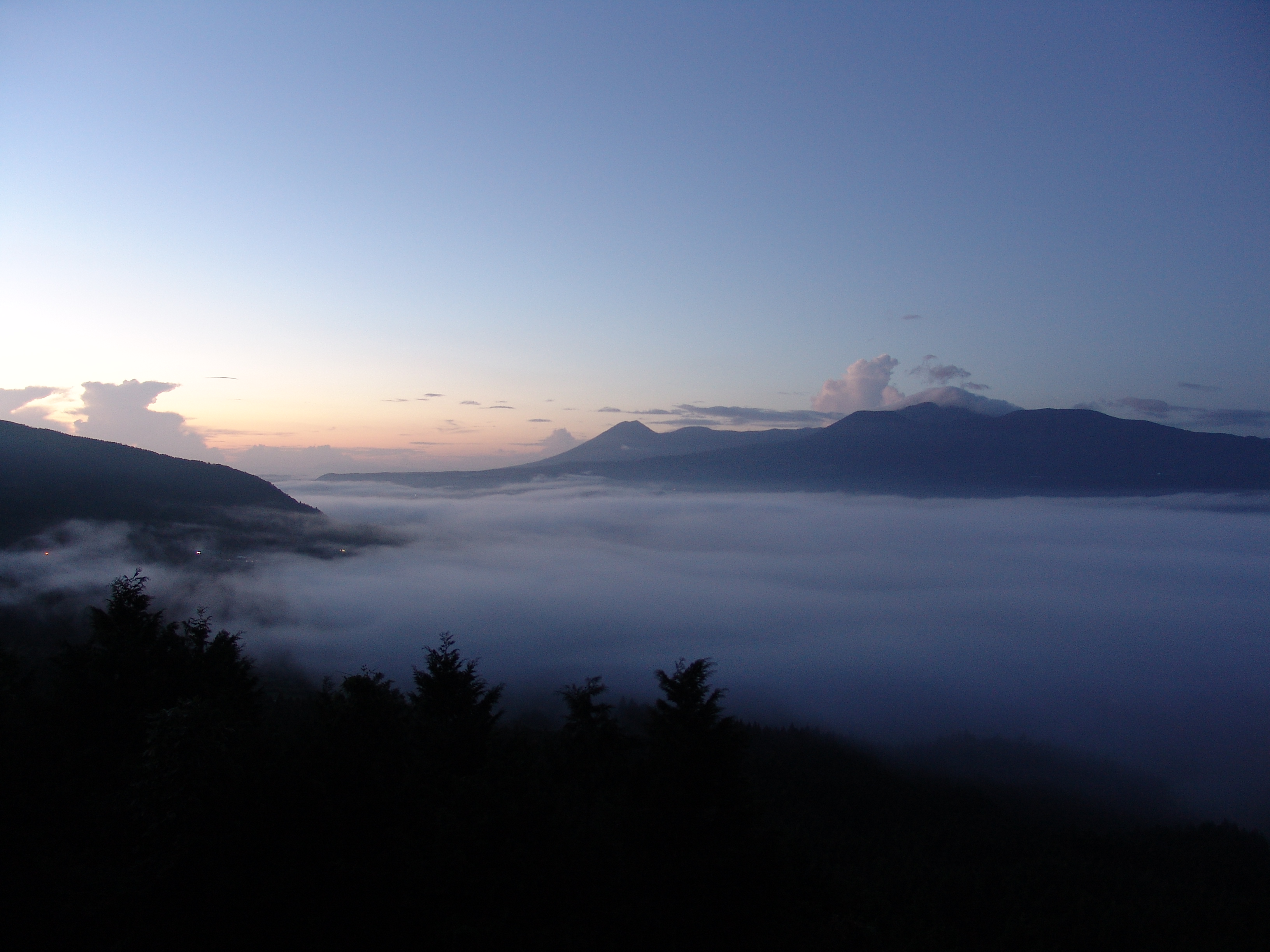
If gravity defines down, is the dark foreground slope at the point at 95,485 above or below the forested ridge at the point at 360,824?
above

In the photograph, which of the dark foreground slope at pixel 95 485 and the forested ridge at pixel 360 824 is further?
the dark foreground slope at pixel 95 485

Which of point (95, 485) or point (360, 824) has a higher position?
point (95, 485)

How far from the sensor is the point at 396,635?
6885 inches

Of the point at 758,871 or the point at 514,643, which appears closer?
the point at 758,871

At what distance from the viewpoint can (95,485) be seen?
156125mm

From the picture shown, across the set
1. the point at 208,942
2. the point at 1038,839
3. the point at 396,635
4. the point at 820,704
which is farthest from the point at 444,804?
the point at 820,704

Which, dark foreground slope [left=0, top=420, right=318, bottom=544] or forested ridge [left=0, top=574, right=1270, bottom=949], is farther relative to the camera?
dark foreground slope [left=0, top=420, right=318, bottom=544]

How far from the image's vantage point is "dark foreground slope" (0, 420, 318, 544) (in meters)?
143

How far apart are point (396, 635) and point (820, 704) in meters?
116

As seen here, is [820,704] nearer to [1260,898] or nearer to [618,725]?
[1260,898]

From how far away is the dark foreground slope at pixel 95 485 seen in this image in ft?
468

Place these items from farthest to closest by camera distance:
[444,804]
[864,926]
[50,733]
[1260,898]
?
[1260,898] → [50,733] → [864,926] → [444,804]

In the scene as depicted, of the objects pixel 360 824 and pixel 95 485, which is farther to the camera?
pixel 95 485

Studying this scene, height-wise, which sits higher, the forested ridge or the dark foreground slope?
the dark foreground slope
